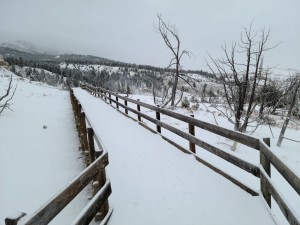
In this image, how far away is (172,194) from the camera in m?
4.38

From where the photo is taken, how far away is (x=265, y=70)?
41.3 feet

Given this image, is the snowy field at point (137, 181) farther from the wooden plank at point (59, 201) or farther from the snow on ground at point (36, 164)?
the wooden plank at point (59, 201)

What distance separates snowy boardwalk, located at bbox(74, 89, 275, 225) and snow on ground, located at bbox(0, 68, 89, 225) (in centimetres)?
97

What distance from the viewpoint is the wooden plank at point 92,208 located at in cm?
271

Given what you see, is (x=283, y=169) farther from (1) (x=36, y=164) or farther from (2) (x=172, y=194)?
(1) (x=36, y=164)

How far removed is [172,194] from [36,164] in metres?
4.66

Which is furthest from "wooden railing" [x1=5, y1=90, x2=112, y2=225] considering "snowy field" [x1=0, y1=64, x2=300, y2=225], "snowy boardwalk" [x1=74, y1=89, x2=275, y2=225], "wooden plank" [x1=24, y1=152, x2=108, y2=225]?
"snowy boardwalk" [x1=74, y1=89, x2=275, y2=225]

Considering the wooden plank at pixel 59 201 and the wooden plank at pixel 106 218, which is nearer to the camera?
the wooden plank at pixel 59 201

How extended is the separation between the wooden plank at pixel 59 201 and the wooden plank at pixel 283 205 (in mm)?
2277

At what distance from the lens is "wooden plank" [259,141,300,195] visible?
8.84 ft

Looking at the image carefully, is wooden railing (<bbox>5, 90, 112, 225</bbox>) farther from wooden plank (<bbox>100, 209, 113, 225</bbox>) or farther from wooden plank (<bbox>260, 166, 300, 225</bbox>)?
wooden plank (<bbox>260, 166, 300, 225</bbox>)

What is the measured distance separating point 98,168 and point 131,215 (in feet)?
3.25

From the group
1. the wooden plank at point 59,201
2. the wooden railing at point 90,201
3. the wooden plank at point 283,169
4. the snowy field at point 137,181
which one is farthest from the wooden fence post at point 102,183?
the wooden plank at point 283,169

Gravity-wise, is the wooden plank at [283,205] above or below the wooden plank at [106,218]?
above
